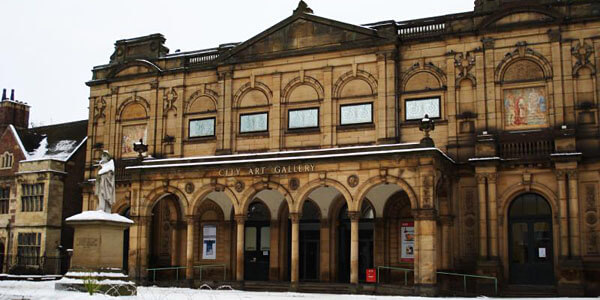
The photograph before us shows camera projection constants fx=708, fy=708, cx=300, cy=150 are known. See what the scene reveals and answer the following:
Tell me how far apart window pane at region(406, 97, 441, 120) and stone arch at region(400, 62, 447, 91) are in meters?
0.74

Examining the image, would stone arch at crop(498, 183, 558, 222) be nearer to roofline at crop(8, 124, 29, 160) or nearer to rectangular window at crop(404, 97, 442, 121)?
rectangular window at crop(404, 97, 442, 121)

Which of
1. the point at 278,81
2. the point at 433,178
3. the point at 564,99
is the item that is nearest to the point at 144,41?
the point at 278,81

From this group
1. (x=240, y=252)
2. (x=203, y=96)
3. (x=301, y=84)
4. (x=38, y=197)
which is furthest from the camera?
(x=38, y=197)

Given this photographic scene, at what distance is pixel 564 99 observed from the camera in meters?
29.7

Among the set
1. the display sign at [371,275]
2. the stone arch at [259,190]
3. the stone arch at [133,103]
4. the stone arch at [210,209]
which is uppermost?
the stone arch at [133,103]

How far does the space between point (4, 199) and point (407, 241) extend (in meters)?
26.2

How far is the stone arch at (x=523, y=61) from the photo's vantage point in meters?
30.3

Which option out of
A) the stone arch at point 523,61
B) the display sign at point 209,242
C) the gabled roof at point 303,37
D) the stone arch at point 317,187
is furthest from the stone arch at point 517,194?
the display sign at point 209,242

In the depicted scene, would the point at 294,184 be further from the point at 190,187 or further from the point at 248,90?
the point at 248,90

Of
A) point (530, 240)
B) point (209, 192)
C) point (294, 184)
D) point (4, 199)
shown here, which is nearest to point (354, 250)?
point (294, 184)

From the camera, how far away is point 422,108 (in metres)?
32.1

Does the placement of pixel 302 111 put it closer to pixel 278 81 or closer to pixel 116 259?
pixel 278 81

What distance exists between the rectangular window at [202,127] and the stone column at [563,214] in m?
16.8

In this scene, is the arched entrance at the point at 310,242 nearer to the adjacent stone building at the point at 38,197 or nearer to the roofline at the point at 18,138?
the adjacent stone building at the point at 38,197
